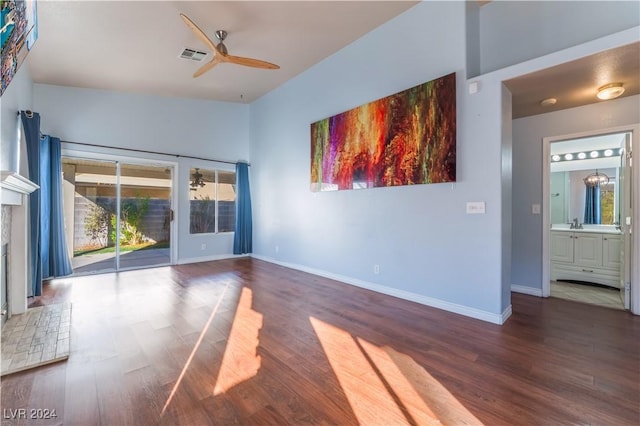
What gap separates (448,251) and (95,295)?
461 cm

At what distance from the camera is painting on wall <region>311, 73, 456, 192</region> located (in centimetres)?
312

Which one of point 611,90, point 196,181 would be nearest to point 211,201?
point 196,181

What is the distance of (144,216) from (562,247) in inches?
308

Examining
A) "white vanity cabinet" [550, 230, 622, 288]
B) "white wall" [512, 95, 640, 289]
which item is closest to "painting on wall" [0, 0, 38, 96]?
"white wall" [512, 95, 640, 289]

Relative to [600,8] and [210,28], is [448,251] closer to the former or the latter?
[600,8]

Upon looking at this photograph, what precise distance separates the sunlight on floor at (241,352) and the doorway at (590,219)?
3.79 m

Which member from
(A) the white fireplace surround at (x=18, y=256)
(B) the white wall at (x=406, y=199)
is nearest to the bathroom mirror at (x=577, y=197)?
(B) the white wall at (x=406, y=199)

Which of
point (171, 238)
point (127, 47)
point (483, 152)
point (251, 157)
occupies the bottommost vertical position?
point (171, 238)

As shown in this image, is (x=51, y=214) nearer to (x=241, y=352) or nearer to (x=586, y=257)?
(x=241, y=352)

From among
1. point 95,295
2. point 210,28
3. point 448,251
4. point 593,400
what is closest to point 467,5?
point 448,251

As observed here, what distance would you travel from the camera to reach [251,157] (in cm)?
669

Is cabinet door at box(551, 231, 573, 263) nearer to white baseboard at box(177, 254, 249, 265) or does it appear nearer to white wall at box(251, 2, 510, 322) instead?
white wall at box(251, 2, 510, 322)

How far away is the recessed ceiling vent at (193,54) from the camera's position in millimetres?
3948

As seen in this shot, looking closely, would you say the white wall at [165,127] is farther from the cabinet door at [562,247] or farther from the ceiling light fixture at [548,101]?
the cabinet door at [562,247]
